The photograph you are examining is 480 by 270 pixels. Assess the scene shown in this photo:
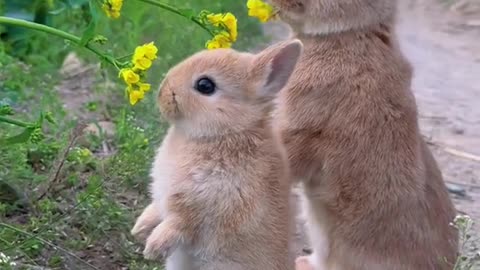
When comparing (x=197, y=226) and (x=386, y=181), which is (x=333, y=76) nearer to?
(x=386, y=181)

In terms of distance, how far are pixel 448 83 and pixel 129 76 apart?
211 inches

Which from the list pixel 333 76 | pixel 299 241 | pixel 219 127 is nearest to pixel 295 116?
pixel 333 76

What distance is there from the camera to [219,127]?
4383mm

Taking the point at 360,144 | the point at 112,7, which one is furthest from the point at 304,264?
the point at 112,7

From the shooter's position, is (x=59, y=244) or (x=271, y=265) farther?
(x=59, y=244)

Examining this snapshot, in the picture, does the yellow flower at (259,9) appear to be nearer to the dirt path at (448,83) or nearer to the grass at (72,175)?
the grass at (72,175)

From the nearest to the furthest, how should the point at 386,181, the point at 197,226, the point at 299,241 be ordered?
the point at 197,226 < the point at 386,181 < the point at 299,241

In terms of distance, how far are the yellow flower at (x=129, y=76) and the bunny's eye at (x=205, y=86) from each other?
0.28m

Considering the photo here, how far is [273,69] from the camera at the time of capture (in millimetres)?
4453

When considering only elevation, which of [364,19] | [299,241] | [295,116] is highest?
[364,19]

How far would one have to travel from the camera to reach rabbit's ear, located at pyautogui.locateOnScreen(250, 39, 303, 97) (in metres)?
4.42

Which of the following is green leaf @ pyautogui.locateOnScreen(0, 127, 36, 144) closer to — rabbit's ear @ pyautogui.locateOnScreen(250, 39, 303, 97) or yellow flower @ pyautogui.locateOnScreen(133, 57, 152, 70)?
yellow flower @ pyautogui.locateOnScreen(133, 57, 152, 70)

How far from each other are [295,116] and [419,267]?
788mm

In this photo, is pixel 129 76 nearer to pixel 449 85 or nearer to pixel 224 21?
pixel 224 21
